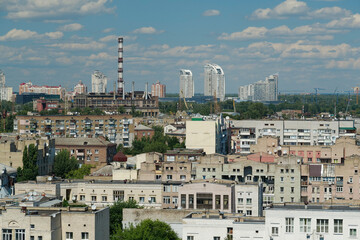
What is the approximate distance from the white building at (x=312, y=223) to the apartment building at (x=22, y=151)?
1130 inches

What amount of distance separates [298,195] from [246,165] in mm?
2858

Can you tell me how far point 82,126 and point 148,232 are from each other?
57.9 meters

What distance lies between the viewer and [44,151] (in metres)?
54.2

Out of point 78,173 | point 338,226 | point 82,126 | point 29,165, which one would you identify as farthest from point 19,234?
point 82,126

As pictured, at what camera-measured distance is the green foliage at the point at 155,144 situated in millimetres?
70262

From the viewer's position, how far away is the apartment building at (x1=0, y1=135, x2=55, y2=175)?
50375 millimetres

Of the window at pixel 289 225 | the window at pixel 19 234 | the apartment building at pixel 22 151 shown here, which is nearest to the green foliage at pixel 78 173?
the apartment building at pixel 22 151

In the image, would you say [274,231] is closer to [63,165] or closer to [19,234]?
[19,234]

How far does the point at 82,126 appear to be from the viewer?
8412 cm

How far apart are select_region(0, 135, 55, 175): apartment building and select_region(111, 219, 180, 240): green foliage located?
2339 centimetres

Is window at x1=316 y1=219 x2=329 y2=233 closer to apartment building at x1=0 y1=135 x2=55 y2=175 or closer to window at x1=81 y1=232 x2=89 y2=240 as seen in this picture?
window at x1=81 y1=232 x2=89 y2=240

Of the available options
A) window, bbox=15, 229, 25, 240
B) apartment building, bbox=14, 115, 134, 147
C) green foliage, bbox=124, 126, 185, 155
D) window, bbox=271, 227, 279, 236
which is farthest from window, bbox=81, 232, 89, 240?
apartment building, bbox=14, 115, 134, 147

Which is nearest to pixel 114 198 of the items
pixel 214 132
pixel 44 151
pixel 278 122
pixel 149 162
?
pixel 149 162

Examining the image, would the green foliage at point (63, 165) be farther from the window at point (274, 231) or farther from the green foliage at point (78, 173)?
the window at point (274, 231)
